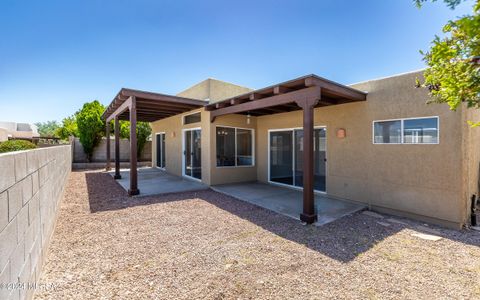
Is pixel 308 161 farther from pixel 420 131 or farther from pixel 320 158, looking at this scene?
pixel 420 131

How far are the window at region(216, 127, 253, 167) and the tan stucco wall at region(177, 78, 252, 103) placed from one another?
4.58ft

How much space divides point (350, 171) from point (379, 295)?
14.0ft

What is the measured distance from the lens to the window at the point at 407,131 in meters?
5.01

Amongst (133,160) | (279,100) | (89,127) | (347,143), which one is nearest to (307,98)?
(279,100)

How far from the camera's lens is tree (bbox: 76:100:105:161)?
1488 cm

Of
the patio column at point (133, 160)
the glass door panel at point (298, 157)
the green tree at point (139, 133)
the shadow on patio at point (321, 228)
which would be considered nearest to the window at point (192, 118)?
the patio column at point (133, 160)

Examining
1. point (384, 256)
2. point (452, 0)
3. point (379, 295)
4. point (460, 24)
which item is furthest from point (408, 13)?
point (379, 295)

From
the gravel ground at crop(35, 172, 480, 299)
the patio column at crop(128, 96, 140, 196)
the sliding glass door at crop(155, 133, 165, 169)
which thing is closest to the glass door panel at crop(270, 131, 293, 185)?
the gravel ground at crop(35, 172, 480, 299)

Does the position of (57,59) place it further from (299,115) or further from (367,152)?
(367,152)

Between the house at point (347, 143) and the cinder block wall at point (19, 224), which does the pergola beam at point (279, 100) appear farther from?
the cinder block wall at point (19, 224)

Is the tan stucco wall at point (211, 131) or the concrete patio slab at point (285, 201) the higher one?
the tan stucco wall at point (211, 131)

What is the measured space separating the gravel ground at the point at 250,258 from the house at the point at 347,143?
0.74 m

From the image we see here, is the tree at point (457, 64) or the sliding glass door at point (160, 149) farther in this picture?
the sliding glass door at point (160, 149)

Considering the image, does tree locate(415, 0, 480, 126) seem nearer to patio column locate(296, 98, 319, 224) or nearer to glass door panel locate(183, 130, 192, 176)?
patio column locate(296, 98, 319, 224)
